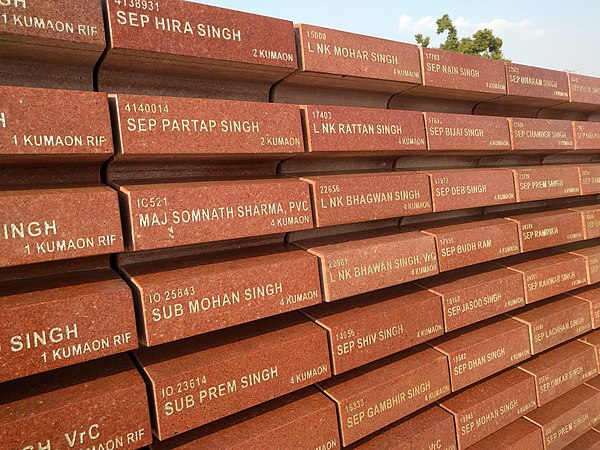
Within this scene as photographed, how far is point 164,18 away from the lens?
3.14 ft

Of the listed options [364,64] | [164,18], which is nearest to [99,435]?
[164,18]

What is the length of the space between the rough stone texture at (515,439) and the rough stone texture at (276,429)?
830 millimetres

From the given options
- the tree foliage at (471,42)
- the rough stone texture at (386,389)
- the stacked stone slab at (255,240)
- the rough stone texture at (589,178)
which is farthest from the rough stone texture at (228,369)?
the tree foliage at (471,42)

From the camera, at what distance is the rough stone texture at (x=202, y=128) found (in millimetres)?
916

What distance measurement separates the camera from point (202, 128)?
998mm

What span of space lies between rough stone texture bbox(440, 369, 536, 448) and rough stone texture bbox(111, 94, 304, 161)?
124 cm

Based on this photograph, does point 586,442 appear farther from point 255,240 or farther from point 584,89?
point 255,240

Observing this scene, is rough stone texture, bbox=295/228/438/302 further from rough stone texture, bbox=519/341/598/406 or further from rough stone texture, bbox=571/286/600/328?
rough stone texture, bbox=571/286/600/328

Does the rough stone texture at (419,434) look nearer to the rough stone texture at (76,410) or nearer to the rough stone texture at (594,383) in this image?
the rough stone texture at (76,410)

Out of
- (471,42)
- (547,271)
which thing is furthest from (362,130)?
(471,42)

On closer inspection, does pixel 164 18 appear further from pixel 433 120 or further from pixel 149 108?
pixel 433 120

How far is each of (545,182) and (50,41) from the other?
1.99 metres

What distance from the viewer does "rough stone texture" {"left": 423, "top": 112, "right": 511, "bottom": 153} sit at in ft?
4.80

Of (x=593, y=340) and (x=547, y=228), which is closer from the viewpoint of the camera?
(x=547, y=228)
